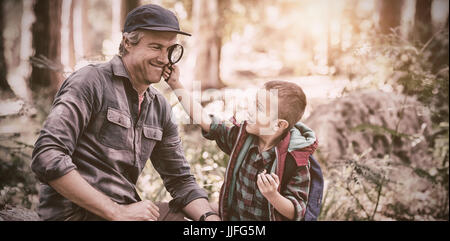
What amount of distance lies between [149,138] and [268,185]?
2.39ft

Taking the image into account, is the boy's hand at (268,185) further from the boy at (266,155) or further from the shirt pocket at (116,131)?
the shirt pocket at (116,131)

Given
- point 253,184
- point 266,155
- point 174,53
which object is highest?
point 174,53

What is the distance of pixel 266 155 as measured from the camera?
2086mm

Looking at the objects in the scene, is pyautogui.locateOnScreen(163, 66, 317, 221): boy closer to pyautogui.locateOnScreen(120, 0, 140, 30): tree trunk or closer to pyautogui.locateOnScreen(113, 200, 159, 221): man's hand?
pyautogui.locateOnScreen(113, 200, 159, 221): man's hand

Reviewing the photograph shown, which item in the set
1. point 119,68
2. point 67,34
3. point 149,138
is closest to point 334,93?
point 149,138

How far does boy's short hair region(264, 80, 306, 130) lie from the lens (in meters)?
2.02

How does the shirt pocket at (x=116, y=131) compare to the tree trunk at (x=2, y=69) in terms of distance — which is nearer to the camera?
the shirt pocket at (x=116, y=131)

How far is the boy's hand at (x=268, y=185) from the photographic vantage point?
1.92 meters

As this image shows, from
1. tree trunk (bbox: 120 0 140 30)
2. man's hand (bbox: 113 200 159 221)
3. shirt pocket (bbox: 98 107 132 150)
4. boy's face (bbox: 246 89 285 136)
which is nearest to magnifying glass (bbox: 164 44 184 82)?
shirt pocket (bbox: 98 107 132 150)

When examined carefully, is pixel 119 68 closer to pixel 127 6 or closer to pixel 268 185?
pixel 268 185

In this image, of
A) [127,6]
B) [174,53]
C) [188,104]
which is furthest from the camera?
[127,6]

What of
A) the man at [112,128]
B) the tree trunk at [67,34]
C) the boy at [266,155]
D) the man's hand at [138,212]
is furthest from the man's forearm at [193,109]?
the tree trunk at [67,34]

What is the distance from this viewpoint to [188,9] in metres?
3.81

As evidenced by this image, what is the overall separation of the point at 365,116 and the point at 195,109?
6.31 ft
